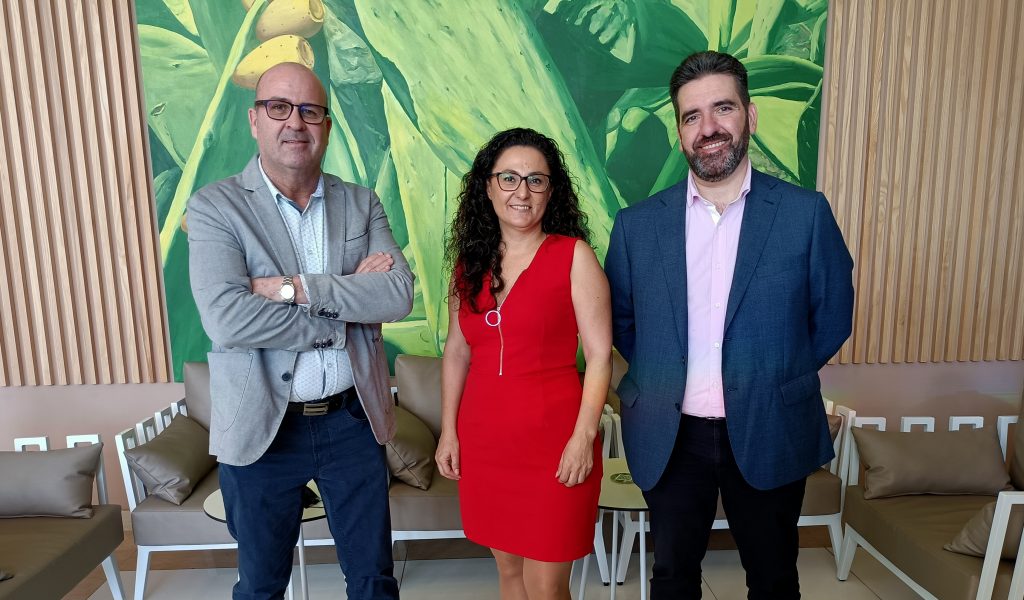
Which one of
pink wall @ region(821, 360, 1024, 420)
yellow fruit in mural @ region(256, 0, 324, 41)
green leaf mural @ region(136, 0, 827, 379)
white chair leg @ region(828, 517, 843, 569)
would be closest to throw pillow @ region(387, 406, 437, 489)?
green leaf mural @ region(136, 0, 827, 379)

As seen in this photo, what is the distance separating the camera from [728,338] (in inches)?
73.0

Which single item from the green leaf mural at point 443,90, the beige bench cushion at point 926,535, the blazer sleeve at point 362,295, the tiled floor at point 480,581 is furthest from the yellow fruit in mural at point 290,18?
the beige bench cushion at point 926,535

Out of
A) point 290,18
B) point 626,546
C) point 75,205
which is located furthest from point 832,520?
point 75,205

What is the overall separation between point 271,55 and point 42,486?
2.45m

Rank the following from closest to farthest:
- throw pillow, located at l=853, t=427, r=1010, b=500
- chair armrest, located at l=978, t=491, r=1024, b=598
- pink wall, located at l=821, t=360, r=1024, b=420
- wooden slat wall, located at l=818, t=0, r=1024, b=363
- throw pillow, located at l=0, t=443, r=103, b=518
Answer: chair armrest, located at l=978, t=491, r=1024, b=598, throw pillow, located at l=0, t=443, r=103, b=518, throw pillow, located at l=853, t=427, r=1010, b=500, wooden slat wall, located at l=818, t=0, r=1024, b=363, pink wall, located at l=821, t=360, r=1024, b=420

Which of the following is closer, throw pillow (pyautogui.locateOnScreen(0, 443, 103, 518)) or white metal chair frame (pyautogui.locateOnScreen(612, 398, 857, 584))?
throw pillow (pyautogui.locateOnScreen(0, 443, 103, 518))

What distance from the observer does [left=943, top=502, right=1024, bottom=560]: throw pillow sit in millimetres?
2400

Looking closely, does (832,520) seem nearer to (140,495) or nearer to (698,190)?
(698,190)

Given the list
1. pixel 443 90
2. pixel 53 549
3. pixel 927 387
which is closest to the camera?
pixel 53 549

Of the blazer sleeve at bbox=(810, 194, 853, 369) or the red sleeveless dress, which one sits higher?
the blazer sleeve at bbox=(810, 194, 853, 369)

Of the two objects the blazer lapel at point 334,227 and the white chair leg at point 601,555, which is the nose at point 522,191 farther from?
the white chair leg at point 601,555

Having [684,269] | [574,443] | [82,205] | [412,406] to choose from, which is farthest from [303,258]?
[82,205]

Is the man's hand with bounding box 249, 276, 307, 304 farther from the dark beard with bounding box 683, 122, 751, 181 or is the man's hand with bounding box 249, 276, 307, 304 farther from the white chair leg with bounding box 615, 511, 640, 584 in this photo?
the white chair leg with bounding box 615, 511, 640, 584

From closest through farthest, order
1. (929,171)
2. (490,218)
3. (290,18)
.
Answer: (490,218), (290,18), (929,171)
